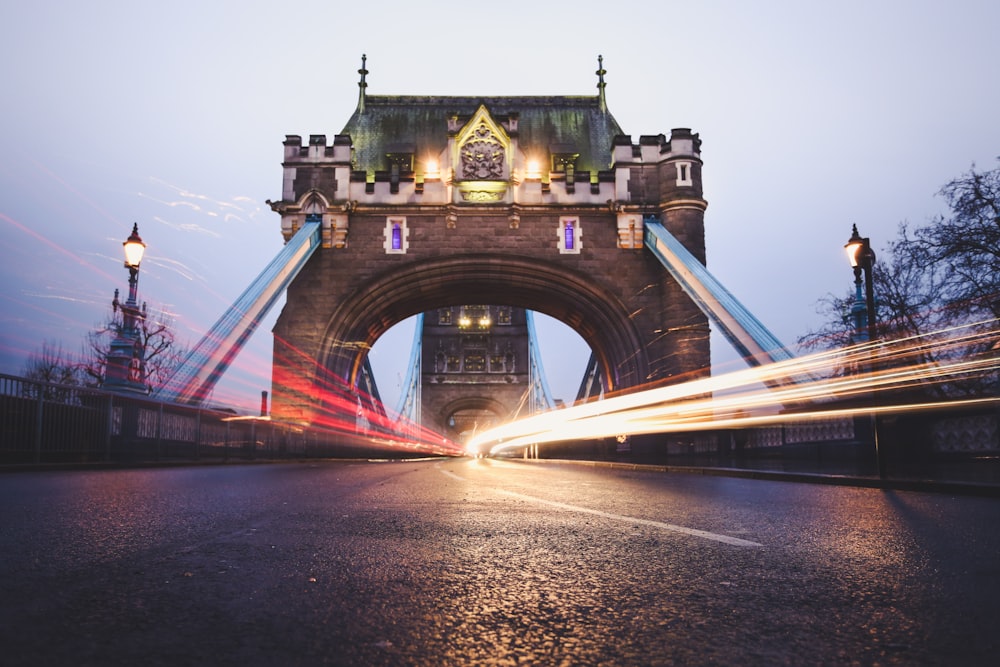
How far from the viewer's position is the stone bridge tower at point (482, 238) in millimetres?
26062

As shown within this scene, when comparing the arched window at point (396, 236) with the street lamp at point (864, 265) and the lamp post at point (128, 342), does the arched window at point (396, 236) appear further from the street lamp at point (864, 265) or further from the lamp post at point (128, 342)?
the street lamp at point (864, 265)

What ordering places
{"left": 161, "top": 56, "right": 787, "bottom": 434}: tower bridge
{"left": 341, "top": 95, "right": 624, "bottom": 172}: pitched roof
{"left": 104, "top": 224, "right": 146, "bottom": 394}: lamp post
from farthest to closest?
{"left": 341, "top": 95, "right": 624, "bottom": 172}: pitched roof, {"left": 161, "top": 56, "right": 787, "bottom": 434}: tower bridge, {"left": 104, "top": 224, "right": 146, "bottom": 394}: lamp post

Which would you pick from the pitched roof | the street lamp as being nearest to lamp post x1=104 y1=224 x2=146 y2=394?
the street lamp

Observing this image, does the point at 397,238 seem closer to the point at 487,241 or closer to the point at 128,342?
the point at 487,241

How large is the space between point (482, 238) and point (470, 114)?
6.46 metres

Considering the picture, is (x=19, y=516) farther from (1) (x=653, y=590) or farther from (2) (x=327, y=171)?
(2) (x=327, y=171)

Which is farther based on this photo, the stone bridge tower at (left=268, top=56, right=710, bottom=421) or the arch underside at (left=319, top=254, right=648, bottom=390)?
the arch underside at (left=319, top=254, right=648, bottom=390)

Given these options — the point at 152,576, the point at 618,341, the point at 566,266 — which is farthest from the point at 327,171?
the point at 152,576

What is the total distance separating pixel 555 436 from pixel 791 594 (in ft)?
75.2

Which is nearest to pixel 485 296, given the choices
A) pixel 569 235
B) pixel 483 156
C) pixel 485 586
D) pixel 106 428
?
pixel 569 235

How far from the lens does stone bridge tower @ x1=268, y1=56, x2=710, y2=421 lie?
1026 inches

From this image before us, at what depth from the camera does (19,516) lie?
14.0ft

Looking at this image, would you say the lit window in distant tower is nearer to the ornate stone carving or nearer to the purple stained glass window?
the ornate stone carving

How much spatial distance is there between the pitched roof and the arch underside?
5610 mm
